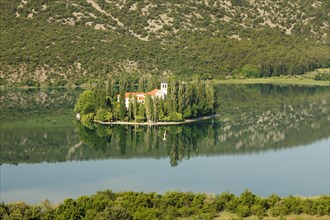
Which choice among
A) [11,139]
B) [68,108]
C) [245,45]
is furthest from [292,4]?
[11,139]

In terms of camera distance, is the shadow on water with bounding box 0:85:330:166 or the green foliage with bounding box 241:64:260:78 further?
the green foliage with bounding box 241:64:260:78

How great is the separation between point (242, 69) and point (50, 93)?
160ft

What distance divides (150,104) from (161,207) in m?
39.2

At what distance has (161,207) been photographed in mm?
36688

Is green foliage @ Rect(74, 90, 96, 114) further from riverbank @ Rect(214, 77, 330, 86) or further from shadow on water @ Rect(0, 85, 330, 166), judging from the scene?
riverbank @ Rect(214, 77, 330, 86)

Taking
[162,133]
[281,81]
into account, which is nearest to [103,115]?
[162,133]

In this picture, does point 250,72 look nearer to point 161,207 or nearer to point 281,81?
point 281,81

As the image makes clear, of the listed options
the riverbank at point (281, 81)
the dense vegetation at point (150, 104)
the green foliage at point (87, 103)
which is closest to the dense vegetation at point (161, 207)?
the dense vegetation at point (150, 104)

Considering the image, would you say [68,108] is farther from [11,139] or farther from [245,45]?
[245,45]

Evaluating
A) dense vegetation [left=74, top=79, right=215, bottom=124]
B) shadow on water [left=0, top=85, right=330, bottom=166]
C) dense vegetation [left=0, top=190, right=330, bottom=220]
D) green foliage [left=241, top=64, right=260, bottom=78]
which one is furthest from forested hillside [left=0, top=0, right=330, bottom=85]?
dense vegetation [left=0, top=190, right=330, bottom=220]

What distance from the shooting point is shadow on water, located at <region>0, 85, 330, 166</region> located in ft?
208

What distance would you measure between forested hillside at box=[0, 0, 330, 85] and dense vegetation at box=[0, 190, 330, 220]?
99793 mm

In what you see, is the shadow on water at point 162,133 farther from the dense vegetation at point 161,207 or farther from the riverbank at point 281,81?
the riverbank at point 281,81

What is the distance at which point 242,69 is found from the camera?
150 metres
